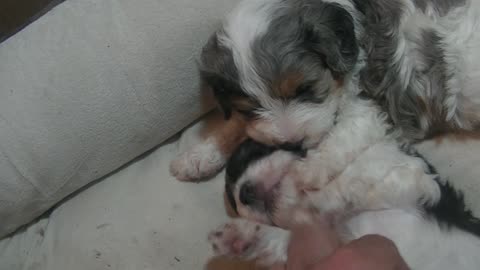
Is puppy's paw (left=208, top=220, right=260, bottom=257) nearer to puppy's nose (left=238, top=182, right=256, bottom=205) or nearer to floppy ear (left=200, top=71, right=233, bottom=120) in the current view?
puppy's nose (left=238, top=182, right=256, bottom=205)

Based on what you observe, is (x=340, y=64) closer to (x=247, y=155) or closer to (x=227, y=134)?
(x=247, y=155)

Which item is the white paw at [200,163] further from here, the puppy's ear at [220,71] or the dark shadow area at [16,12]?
the dark shadow area at [16,12]

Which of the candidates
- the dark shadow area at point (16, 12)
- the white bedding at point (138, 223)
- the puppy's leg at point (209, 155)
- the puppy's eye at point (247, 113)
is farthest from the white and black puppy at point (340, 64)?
the dark shadow area at point (16, 12)

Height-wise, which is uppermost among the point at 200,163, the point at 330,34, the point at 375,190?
the point at 330,34

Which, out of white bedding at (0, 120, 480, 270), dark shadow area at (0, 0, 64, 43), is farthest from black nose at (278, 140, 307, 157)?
dark shadow area at (0, 0, 64, 43)

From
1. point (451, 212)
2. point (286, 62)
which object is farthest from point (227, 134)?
point (451, 212)

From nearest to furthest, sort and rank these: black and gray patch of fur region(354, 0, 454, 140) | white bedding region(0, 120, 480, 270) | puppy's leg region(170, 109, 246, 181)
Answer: black and gray patch of fur region(354, 0, 454, 140) < white bedding region(0, 120, 480, 270) < puppy's leg region(170, 109, 246, 181)
